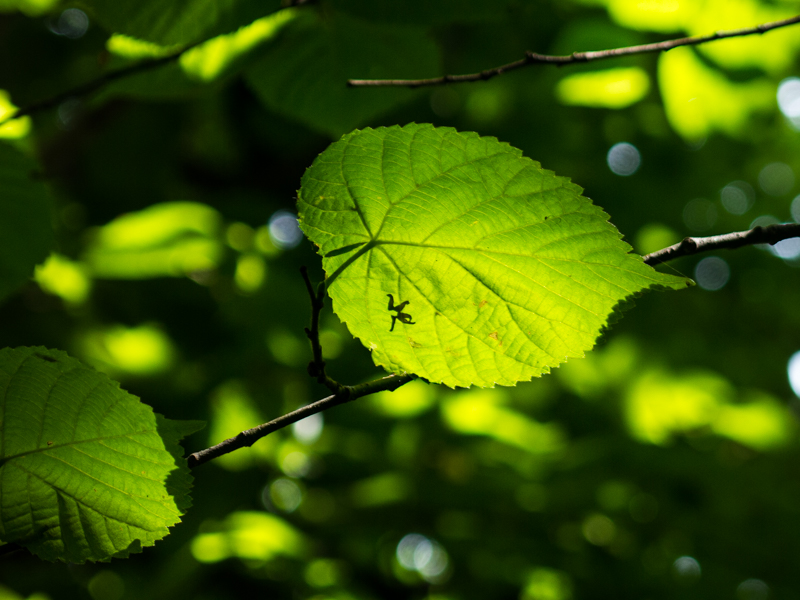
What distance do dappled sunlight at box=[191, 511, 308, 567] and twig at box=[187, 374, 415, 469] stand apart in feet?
4.89

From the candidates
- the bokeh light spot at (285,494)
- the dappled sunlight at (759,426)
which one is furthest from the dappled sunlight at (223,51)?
the dappled sunlight at (759,426)

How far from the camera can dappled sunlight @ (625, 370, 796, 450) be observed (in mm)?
2242

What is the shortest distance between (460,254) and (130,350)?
1849 mm

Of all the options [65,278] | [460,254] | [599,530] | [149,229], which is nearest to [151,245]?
[149,229]

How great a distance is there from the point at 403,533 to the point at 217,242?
51.1 inches

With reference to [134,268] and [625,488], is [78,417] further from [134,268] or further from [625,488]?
[625,488]

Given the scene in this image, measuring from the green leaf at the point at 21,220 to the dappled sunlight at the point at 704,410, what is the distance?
6.60 ft

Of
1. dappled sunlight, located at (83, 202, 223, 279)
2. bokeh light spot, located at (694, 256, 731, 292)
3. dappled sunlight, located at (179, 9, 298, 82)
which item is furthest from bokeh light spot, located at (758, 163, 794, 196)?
dappled sunlight, located at (179, 9, 298, 82)

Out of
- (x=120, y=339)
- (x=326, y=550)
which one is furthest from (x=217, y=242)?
(x=326, y=550)

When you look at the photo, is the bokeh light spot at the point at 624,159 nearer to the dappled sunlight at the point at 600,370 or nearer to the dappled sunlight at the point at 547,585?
the dappled sunlight at the point at 600,370

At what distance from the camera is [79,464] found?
0.52 m

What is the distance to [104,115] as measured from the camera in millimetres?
2391

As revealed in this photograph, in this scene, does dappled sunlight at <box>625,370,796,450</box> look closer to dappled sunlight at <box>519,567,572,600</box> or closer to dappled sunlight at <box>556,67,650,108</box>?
dappled sunlight at <box>519,567,572,600</box>

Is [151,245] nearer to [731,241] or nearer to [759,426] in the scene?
[731,241]
